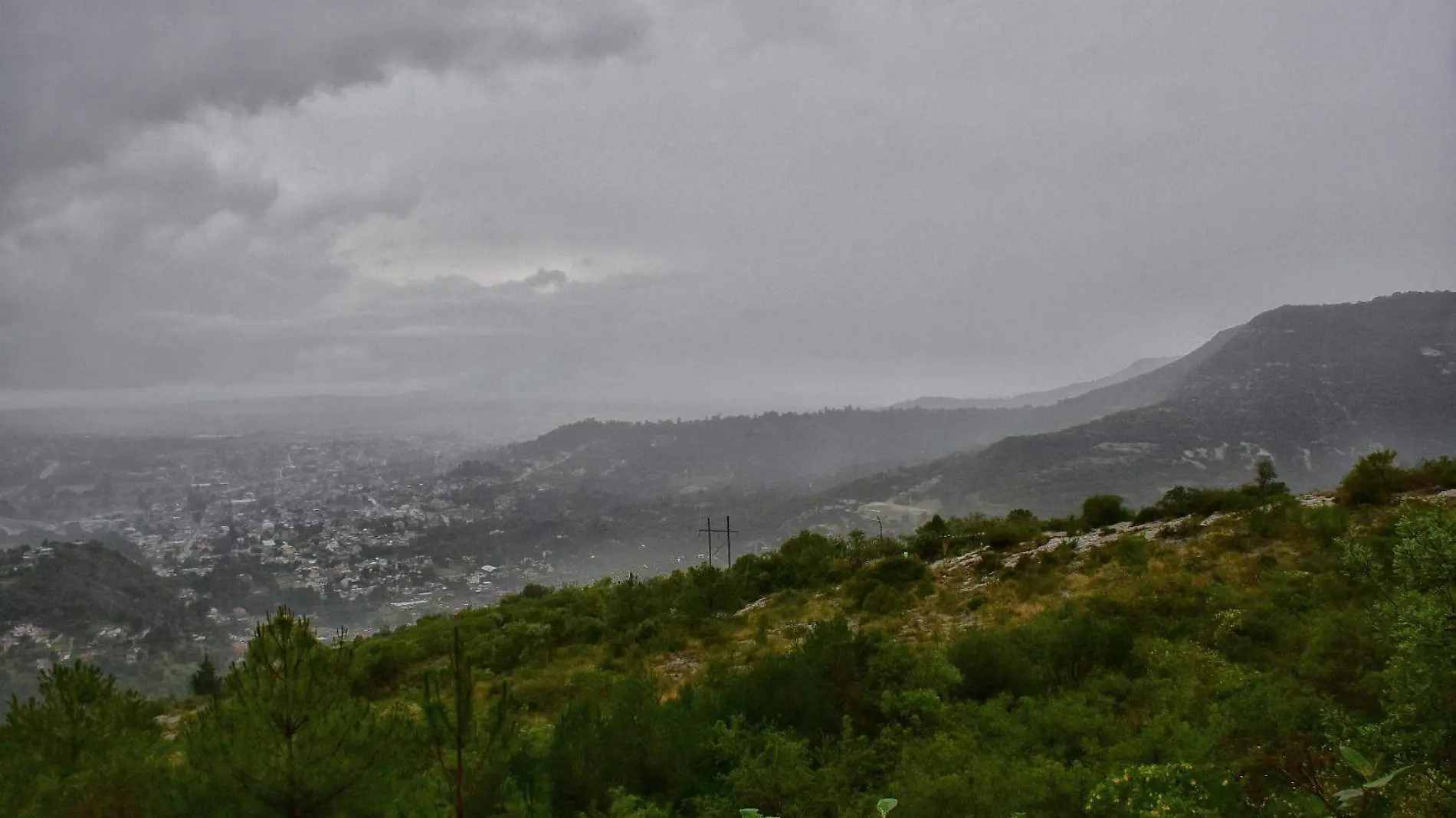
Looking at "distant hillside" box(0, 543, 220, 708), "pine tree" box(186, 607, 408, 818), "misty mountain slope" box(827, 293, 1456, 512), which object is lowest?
"distant hillside" box(0, 543, 220, 708)

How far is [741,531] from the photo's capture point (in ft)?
565

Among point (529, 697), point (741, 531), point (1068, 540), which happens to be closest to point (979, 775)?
point (529, 697)

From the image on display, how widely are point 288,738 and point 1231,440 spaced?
695 feet

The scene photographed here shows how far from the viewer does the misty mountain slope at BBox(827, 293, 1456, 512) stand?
15575 cm

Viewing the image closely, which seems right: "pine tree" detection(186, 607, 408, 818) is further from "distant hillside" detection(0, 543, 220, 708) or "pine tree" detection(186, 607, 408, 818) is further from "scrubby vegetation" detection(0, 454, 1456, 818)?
"distant hillside" detection(0, 543, 220, 708)

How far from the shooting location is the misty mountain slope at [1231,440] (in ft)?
511

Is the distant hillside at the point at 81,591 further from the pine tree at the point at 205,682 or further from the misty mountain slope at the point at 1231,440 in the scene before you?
the misty mountain slope at the point at 1231,440

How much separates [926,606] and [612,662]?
9342 millimetres

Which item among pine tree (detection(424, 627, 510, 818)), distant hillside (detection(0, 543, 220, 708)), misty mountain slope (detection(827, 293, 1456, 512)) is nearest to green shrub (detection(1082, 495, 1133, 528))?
pine tree (detection(424, 627, 510, 818))

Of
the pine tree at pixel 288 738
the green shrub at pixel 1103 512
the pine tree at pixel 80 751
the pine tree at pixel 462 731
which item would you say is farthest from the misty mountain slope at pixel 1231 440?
the pine tree at pixel 288 738

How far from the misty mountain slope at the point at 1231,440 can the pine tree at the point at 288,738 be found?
158 metres

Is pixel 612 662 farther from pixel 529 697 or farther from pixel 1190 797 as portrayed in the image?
pixel 1190 797

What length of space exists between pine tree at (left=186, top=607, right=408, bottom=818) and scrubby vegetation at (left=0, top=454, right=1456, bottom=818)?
0.08ft

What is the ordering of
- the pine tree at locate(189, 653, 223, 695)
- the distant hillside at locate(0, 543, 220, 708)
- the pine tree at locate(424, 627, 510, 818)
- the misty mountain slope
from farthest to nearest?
the misty mountain slope
the distant hillside at locate(0, 543, 220, 708)
the pine tree at locate(189, 653, 223, 695)
the pine tree at locate(424, 627, 510, 818)
